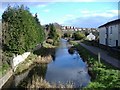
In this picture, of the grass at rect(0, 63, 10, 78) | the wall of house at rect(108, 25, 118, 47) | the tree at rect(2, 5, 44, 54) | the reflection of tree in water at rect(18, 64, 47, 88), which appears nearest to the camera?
the reflection of tree in water at rect(18, 64, 47, 88)

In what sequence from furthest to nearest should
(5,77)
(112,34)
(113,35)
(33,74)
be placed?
1. (112,34)
2. (113,35)
3. (33,74)
4. (5,77)

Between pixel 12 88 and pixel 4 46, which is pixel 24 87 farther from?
pixel 4 46

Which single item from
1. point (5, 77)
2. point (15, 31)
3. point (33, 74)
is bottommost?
point (33, 74)

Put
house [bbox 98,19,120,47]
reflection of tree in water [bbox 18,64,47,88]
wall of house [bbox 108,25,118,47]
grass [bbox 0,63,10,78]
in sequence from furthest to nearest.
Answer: wall of house [bbox 108,25,118,47] < house [bbox 98,19,120,47] < grass [bbox 0,63,10,78] < reflection of tree in water [bbox 18,64,47,88]

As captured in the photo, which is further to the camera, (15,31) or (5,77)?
(15,31)

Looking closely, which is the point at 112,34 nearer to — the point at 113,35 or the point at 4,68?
the point at 113,35

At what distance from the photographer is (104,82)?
2050 centimetres

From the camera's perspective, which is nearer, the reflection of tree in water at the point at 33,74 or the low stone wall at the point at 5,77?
the low stone wall at the point at 5,77

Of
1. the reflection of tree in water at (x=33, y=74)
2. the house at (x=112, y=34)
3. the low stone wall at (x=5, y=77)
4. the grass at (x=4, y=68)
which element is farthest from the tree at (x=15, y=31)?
the house at (x=112, y=34)

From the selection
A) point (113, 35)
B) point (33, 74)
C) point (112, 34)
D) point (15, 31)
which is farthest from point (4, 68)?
point (112, 34)

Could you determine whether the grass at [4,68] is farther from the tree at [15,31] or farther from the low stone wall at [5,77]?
the tree at [15,31]

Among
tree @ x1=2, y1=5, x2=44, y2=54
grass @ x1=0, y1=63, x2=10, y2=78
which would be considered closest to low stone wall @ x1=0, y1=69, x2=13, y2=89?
grass @ x1=0, y1=63, x2=10, y2=78

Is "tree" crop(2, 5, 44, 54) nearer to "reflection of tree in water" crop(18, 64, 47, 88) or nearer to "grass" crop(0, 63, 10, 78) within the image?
"reflection of tree in water" crop(18, 64, 47, 88)

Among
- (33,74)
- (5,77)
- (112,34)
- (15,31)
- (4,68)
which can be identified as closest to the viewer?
→ (5,77)
